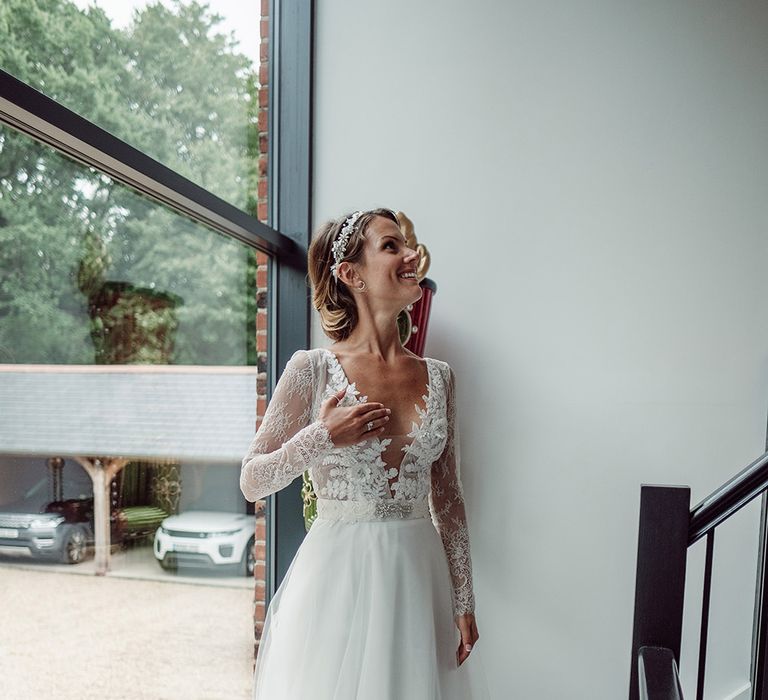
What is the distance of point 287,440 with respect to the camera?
6.03 ft

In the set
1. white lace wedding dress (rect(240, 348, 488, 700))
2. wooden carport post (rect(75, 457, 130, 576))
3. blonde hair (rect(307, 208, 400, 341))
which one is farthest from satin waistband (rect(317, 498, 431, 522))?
wooden carport post (rect(75, 457, 130, 576))

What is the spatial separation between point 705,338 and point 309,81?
6.01 ft

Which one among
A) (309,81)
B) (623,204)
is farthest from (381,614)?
(309,81)

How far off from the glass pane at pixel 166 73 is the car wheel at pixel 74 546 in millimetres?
1035

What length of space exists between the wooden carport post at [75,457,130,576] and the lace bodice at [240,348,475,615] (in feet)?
1.29

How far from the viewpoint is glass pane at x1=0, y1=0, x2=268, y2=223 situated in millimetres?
1607

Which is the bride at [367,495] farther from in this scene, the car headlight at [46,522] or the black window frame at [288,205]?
the black window frame at [288,205]

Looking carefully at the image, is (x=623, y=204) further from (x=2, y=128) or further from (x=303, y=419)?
(x=2, y=128)

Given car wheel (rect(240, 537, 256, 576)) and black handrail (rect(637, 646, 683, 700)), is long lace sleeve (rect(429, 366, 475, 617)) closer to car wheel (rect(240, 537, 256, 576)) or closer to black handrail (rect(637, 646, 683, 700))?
black handrail (rect(637, 646, 683, 700))

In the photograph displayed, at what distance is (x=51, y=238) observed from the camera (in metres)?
1.64

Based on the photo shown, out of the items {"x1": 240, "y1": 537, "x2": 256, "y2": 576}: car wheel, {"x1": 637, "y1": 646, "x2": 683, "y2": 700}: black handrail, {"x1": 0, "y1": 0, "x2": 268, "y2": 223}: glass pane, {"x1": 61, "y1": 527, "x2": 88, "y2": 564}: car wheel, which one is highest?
{"x1": 0, "y1": 0, "x2": 268, "y2": 223}: glass pane

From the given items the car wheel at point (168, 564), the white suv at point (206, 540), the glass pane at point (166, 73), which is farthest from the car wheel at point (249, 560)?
the glass pane at point (166, 73)

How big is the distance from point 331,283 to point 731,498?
1117 millimetres

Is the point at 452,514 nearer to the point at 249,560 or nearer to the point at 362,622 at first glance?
the point at 362,622
